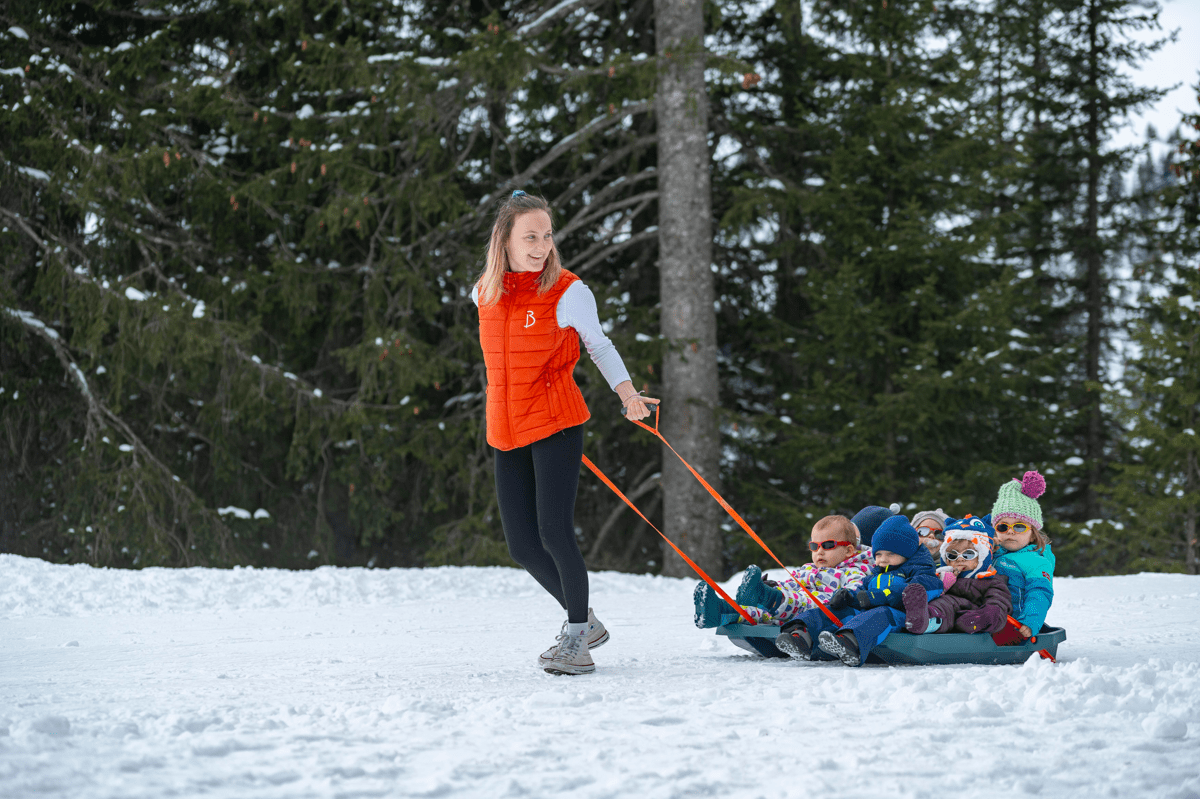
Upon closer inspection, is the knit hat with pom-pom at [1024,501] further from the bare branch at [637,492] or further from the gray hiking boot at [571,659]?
the bare branch at [637,492]

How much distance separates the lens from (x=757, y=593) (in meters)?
3.92

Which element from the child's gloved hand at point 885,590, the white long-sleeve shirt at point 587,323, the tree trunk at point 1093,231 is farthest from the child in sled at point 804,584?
the tree trunk at point 1093,231

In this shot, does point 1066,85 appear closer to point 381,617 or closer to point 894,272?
point 894,272

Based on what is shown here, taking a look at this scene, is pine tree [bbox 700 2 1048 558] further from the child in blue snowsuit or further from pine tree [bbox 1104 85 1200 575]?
the child in blue snowsuit

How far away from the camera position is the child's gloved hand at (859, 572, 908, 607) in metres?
3.69

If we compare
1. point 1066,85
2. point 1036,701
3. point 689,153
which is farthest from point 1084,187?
point 1036,701

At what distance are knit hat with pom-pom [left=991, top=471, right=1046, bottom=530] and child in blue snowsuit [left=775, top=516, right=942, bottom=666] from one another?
1.68 ft

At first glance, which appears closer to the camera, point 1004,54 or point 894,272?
point 894,272

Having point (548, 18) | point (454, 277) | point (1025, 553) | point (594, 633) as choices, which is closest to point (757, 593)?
point (594, 633)

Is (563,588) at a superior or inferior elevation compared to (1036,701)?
superior

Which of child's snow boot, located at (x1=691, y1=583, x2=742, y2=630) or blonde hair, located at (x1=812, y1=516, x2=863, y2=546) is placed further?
blonde hair, located at (x1=812, y1=516, x2=863, y2=546)

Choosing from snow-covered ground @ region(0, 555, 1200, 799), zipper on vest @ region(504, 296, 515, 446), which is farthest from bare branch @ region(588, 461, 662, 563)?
zipper on vest @ region(504, 296, 515, 446)

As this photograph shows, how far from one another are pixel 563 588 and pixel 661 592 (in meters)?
3.98

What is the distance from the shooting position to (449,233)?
32.1 ft
